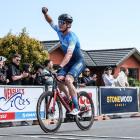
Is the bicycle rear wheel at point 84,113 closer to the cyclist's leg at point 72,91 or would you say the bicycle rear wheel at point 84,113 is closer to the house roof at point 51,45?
the cyclist's leg at point 72,91

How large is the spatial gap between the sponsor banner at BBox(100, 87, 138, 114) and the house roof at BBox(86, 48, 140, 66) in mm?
29037

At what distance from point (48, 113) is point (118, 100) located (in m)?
8.67

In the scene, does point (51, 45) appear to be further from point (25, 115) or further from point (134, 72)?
point (25, 115)

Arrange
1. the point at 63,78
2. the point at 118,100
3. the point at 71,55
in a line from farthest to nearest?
the point at 118,100 → the point at 63,78 → the point at 71,55

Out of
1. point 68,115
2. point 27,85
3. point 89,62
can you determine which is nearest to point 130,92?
point 27,85

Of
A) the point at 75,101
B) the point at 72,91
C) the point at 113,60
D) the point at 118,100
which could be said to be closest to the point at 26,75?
the point at 75,101

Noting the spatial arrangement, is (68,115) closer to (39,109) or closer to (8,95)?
(39,109)

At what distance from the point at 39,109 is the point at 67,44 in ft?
4.39

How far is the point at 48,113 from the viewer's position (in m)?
9.80

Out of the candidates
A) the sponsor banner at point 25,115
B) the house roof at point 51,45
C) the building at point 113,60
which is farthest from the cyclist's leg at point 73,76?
the building at point 113,60

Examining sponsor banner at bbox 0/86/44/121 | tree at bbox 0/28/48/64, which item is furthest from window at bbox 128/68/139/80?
sponsor banner at bbox 0/86/44/121

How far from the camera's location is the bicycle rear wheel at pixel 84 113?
10.5 metres

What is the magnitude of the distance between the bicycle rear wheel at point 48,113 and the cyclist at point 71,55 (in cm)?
31

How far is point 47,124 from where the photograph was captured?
962 cm
